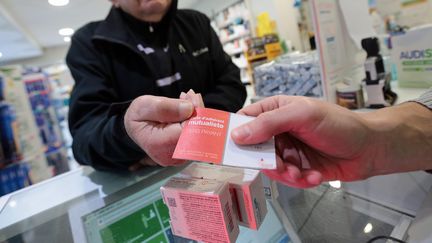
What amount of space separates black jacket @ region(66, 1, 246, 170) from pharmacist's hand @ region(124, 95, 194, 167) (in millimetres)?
126

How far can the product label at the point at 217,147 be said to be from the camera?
1.08ft

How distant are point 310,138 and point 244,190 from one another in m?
0.16

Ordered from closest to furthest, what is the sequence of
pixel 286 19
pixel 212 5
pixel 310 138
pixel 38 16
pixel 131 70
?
pixel 310 138 < pixel 131 70 < pixel 38 16 < pixel 286 19 < pixel 212 5

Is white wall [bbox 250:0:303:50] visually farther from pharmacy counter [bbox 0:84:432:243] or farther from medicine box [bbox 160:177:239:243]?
medicine box [bbox 160:177:239:243]

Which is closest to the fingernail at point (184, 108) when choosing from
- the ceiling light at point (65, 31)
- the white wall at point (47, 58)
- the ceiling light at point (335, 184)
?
the ceiling light at point (335, 184)

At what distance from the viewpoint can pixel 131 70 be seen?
0.81 metres

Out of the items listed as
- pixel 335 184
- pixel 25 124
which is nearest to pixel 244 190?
pixel 335 184

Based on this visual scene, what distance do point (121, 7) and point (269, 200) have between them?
753 millimetres

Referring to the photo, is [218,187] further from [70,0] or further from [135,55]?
[70,0]

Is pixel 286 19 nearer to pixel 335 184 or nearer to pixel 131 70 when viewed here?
pixel 131 70

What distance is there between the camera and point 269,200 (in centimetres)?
44

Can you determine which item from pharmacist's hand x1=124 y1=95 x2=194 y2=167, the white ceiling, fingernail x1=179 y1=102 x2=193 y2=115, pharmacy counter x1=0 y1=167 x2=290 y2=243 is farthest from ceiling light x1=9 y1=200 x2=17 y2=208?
the white ceiling

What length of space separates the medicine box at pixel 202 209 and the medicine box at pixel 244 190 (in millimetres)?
16

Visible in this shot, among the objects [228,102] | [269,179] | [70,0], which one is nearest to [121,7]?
[228,102]
